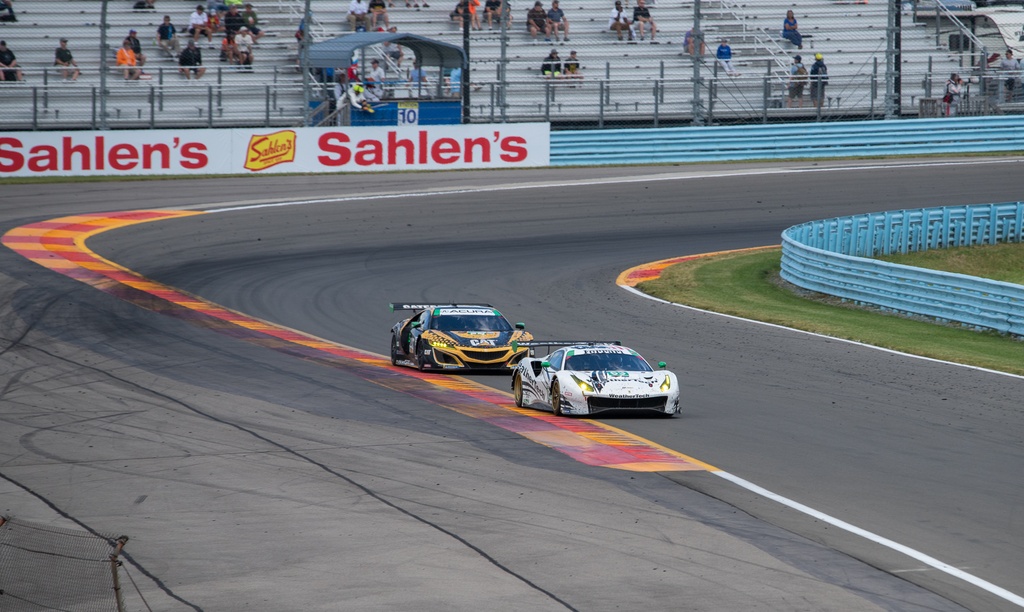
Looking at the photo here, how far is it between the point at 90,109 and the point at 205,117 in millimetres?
3122

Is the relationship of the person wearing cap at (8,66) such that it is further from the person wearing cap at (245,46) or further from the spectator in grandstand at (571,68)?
the spectator in grandstand at (571,68)

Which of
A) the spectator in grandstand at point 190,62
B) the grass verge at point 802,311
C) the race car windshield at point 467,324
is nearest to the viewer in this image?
the race car windshield at point 467,324

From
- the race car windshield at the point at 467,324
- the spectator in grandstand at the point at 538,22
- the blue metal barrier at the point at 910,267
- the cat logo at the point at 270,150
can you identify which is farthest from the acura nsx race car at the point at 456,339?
the spectator in grandstand at the point at 538,22

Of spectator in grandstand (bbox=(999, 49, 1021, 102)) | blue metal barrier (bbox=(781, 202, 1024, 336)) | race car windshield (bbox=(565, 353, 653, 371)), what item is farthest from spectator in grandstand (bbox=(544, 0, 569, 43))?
race car windshield (bbox=(565, 353, 653, 371))

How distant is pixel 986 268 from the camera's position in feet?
102

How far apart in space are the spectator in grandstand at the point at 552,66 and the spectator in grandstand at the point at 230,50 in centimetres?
923

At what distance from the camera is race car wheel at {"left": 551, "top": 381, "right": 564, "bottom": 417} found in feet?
52.0

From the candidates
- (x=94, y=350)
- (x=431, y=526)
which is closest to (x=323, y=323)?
(x=94, y=350)

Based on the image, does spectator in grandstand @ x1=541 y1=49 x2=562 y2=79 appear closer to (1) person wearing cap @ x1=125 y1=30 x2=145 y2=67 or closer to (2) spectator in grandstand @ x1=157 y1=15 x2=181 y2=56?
(2) spectator in grandstand @ x1=157 y1=15 x2=181 y2=56

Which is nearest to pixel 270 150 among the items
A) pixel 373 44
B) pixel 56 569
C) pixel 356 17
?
pixel 373 44

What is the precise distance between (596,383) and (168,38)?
26.8 m

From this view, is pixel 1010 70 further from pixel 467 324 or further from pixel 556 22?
pixel 467 324

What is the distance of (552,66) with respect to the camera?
4044 cm

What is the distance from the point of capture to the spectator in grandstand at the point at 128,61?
37.1m
